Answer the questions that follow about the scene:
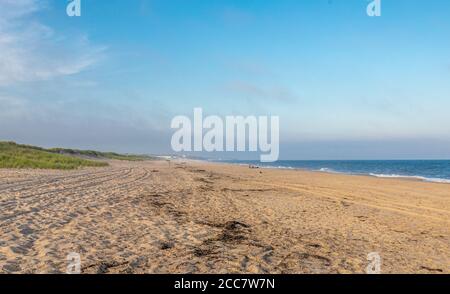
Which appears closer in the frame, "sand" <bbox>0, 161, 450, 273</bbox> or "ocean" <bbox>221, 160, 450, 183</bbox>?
"sand" <bbox>0, 161, 450, 273</bbox>

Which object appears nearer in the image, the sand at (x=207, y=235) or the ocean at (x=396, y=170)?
the sand at (x=207, y=235)

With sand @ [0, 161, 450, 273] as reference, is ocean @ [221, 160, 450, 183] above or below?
below

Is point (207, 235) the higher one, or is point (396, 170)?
point (207, 235)

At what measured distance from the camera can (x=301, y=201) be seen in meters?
16.7

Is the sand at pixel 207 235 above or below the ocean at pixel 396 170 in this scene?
above

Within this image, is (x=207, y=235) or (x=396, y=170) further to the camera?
(x=396, y=170)

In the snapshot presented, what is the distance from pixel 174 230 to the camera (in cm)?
942
